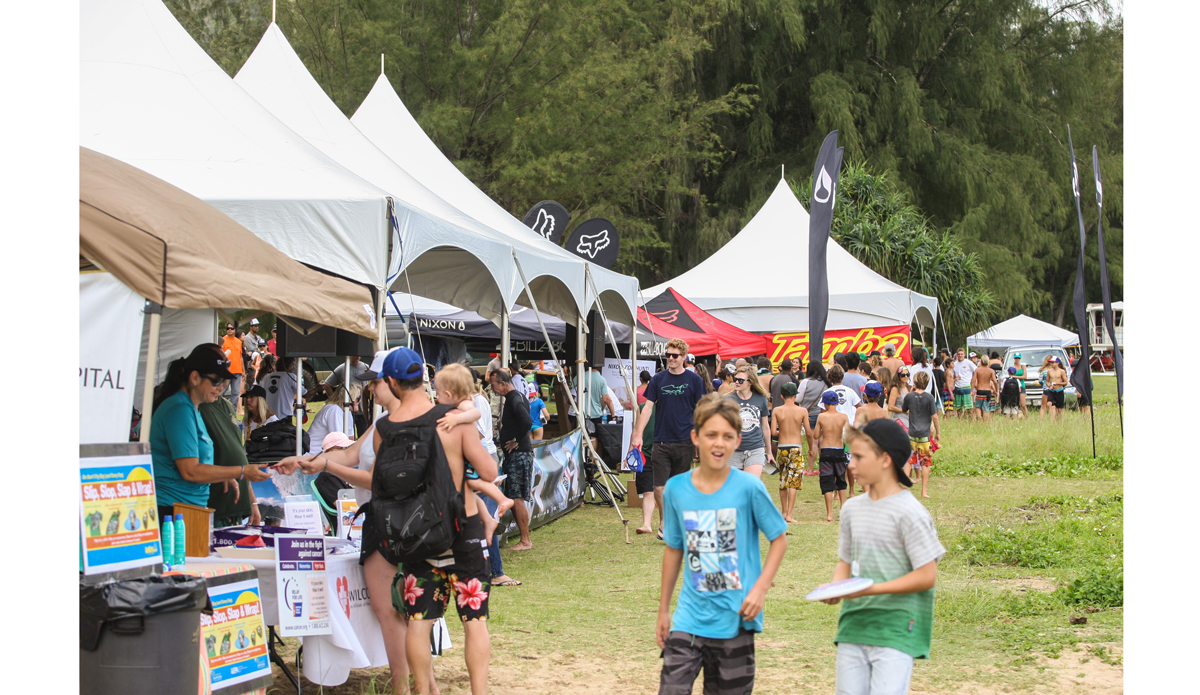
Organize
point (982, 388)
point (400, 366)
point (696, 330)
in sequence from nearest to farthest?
1. point (400, 366)
2. point (696, 330)
3. point (982, 388)

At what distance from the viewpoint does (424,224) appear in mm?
8430

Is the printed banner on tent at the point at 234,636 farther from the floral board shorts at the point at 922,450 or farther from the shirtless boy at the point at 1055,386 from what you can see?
the shirtless boy at the point at 1055,386

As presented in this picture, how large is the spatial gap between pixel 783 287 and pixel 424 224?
1732 centimetres

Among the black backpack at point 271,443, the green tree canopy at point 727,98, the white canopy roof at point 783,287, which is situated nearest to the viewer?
the black backpack at point 271,443

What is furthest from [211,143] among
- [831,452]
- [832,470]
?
[832,470]

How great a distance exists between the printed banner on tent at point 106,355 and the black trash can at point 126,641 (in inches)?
26.6

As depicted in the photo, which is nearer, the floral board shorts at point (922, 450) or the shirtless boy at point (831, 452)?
the shirtless boy at point (831, 452)

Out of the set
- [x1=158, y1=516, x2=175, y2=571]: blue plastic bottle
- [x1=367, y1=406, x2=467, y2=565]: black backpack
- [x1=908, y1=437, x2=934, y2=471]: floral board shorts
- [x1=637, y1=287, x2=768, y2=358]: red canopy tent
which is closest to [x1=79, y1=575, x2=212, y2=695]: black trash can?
[x1=158, y1=516, x2=175, y2=571]: blue plastic bottle

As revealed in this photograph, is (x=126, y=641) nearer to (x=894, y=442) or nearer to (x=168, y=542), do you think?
(x=168, y=542)

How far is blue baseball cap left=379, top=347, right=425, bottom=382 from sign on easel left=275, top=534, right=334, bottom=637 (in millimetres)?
925

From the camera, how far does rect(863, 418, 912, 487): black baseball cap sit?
3865 mm

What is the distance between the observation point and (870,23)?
36.3 meters

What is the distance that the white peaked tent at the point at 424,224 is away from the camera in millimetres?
9656

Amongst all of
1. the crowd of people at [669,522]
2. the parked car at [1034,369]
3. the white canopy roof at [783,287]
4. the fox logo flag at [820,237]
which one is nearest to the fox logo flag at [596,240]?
the fox logo flag at [820,237]
